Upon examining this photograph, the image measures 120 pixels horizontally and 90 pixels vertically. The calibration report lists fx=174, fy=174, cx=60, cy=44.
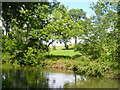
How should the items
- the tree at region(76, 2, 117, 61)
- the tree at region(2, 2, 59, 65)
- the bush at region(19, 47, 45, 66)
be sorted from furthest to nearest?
the tree at region(2, 2, 59, 65) → the bush at region(19, 47, 45, 66) → the tree at region(76, 2, 117, 61)

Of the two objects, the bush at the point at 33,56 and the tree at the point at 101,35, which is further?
the bush at the point at 33,56

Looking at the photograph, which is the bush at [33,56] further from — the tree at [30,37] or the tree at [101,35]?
Result: the tree at [101,35]

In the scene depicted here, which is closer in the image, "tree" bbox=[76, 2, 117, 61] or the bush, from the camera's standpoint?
"tree" bbox=[76, 2, 117, 61]

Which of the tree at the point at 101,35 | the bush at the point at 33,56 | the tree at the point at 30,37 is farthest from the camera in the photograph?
the tree at the point at 30,37

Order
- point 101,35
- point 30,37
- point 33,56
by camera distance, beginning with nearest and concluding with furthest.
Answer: point 101,35 < point 33,56 < point 30,37

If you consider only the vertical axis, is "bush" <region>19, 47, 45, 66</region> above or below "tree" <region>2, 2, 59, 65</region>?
below

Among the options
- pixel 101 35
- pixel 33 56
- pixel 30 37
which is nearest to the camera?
pixel 101 35

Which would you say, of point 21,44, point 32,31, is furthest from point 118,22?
point 21,44

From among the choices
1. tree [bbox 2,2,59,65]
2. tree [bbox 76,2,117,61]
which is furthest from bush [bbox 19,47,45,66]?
tree [bbox 76,2,117,61]

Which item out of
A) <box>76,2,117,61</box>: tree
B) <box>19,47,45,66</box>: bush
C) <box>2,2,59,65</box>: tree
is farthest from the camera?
<box>2,2,59,65</box>: tree

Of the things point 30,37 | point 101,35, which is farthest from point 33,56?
point 101,35

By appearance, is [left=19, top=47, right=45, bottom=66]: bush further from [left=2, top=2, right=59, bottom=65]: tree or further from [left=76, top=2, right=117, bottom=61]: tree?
[left=76, top=2, right=117, bottom=61]: tree

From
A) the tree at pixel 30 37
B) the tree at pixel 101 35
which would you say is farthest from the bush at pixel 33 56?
the tree at pixel 101 35

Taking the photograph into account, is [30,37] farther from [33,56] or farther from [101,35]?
[101,35]
